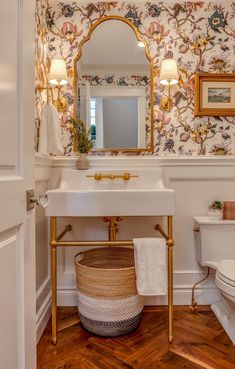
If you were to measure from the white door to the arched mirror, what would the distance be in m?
1.12

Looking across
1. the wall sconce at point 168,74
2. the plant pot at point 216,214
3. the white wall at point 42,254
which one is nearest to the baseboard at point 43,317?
the white wall at point 42,254

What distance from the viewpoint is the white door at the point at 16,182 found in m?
0.71

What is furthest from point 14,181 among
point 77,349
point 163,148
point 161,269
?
point 163,148

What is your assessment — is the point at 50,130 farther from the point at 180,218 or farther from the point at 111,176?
the point at 180,218

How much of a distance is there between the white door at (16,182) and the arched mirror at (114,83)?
1.12m

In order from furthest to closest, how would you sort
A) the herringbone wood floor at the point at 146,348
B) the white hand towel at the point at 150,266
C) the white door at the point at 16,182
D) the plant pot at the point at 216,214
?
the plant pot at the point at 216,214
the white hand towel at the point at 150,266
the herringbone wood floor at the point at 146,348
the white door at the point at 16,182

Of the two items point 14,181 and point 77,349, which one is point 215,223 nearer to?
point 77,349

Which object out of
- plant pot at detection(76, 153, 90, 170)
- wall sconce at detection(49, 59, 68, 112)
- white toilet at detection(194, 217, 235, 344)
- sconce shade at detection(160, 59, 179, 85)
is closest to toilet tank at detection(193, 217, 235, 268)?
white toilet at detection(194, 217, 235, 344)

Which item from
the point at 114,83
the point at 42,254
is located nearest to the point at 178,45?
the point at 114,83

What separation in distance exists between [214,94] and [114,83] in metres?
0.75

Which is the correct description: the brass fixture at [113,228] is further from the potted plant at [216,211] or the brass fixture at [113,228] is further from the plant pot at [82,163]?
the potted plant at [216,211]

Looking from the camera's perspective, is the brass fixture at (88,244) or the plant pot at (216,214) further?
the plant pot at (216,214)

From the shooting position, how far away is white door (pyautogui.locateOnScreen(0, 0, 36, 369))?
2.32ft

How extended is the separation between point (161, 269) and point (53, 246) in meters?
0.61
